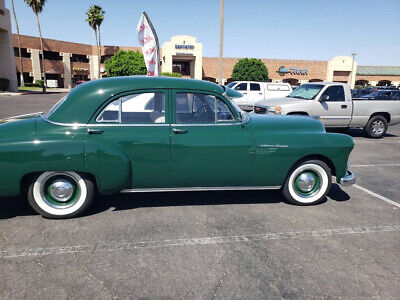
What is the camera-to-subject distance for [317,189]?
450 centimetres

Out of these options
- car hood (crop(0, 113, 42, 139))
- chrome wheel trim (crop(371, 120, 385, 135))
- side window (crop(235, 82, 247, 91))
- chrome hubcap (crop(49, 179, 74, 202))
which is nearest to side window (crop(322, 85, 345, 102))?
chrome wheel trim (crop(371, 120, 385, 135))

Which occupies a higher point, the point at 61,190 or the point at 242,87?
the point at 242,87

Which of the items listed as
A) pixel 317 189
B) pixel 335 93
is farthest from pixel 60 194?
pixel 335 93

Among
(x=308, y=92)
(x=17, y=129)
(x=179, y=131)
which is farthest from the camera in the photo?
(x=308, y=92)

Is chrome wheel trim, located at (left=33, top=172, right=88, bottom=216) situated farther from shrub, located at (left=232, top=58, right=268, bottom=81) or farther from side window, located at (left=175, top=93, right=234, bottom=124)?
shrub, located at (left=232, top=58, right=268, bottom=81)

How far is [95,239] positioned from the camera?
3344mm

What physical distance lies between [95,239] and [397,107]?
11.3 metres

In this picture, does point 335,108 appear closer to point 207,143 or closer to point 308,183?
point 308,183

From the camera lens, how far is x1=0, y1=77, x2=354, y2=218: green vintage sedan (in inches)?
141

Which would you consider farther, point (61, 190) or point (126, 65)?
point (126, 65)

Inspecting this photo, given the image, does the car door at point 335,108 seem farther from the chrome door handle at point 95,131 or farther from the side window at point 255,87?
the chrome door handle at point 95,131

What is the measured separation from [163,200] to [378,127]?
30.6ft

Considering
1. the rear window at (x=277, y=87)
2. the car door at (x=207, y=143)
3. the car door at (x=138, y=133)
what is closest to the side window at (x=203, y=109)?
the car door at (x=207, y=143)

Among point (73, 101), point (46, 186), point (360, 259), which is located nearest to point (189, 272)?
point (360, 259)
